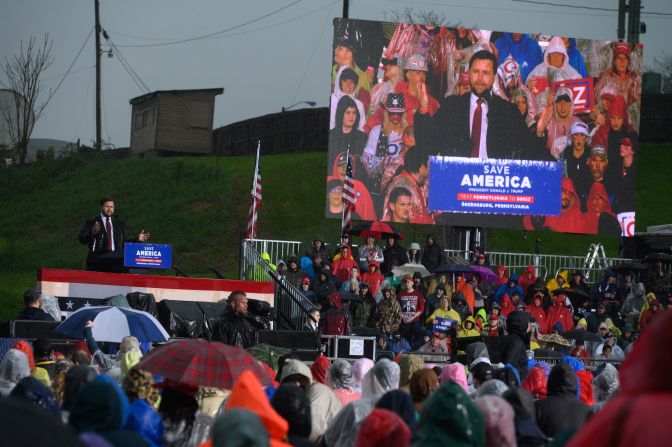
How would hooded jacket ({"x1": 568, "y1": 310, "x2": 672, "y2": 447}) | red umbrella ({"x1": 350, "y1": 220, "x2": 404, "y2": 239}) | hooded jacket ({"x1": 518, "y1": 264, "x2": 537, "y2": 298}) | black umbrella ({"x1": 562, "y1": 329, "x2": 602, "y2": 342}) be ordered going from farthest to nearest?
red umbrella ({"x1": 350, "y1": 220, "x2": 404, "y2": 239}) → hooded jacket ({"x1": 518, "y1": 264, "x2": 537, "y2": 298}) → black umbrella ({"x1": 562, "y1": 329, "x2": 602, "y2": 342}) → hooded jacket ({"x1": 568, "y1": 310, "x2": 672, "y2": 447})

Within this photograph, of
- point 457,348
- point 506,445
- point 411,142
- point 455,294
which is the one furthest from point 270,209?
point 506,445

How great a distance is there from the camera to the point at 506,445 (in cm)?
573

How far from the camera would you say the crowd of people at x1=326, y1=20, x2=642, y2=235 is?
30219 millimetres

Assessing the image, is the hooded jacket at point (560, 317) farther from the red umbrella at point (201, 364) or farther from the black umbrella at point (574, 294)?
the red umbrella at point (201, 364)

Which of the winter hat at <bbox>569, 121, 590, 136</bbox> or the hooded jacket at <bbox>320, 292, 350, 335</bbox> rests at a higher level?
the winter hat at <bbox>569, 121, 590, 136</bbox>

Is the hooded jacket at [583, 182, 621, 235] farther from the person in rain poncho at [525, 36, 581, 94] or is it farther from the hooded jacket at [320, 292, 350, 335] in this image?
the hooded jacket at [320, 292, 350, 335]

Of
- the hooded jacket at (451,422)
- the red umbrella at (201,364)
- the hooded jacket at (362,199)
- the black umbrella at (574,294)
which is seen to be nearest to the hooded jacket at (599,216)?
the black umbrella at (574,294)

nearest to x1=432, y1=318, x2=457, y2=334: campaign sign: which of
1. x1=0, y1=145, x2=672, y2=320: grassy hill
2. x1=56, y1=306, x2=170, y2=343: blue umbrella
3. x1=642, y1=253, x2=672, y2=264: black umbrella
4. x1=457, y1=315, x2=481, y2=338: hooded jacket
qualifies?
x1=457, y1=315, x2=481, y2=338: hooded jacket

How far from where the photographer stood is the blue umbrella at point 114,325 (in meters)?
14.8

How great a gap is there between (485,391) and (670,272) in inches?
894

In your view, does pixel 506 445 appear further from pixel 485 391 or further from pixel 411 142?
pixel 411 142

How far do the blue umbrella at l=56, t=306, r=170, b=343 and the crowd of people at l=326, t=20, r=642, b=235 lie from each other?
14919 mm

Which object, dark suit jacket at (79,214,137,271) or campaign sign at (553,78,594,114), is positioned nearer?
dark suit jacket at (79,214,137,271)

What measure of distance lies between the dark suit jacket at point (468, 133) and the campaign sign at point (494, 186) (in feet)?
0.67
